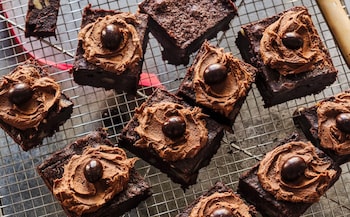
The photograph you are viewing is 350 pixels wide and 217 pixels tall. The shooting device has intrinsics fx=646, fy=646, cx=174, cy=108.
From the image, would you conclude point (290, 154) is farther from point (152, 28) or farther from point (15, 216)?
point (15, 216)

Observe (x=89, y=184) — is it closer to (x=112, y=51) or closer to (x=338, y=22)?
(x=112, y=51)

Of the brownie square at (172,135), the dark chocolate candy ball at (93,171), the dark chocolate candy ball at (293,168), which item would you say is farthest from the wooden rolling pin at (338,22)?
the dark chocolate candy ball at (93,171)

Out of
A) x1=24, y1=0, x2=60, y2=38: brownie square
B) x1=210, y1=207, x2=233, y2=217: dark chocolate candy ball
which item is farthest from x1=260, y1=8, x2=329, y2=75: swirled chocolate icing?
x1=24, y1=0, x2=60, y2=38: brownie square

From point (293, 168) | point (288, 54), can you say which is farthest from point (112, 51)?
point (293, 168)

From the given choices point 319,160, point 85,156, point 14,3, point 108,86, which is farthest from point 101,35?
point 319,160

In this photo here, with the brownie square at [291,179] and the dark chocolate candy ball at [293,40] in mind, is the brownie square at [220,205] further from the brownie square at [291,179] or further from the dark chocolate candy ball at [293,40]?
the dark chocolate candy ball at [293,40]
